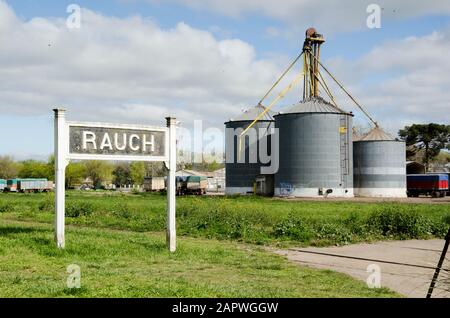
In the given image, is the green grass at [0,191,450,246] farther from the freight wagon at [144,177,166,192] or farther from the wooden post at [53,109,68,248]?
the freight wagon at [144,177,166,192]

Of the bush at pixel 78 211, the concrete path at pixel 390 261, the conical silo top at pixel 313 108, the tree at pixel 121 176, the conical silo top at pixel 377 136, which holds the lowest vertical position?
the concrete path at pixel 390 261

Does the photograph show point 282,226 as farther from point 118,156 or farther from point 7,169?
point 7,169

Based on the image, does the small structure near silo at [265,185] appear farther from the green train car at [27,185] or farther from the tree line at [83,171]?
the tree line at [83,171]

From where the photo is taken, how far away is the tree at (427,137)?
94.3m

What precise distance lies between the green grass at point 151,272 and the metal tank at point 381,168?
51970mm

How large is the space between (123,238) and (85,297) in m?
9.15

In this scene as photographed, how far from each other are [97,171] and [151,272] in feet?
424

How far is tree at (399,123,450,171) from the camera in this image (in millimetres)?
94312

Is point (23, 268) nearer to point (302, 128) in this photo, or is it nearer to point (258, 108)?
point (302, 128)

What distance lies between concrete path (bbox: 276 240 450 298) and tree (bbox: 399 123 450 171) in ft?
266

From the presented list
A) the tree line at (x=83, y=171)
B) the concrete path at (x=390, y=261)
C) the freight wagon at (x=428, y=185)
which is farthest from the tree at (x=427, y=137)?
the concrete path at (x=390, y=261)
